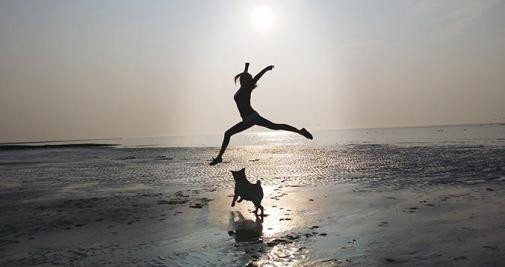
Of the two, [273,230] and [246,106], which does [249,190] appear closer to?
[273,230]

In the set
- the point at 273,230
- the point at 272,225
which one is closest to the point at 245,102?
the point at 272,225

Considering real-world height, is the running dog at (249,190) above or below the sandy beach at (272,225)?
above

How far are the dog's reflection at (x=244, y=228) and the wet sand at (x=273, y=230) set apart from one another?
2 centimetres

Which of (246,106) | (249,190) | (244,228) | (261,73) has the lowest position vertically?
(244,228)

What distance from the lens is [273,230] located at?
341 inches

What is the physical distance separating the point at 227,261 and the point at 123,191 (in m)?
11.5

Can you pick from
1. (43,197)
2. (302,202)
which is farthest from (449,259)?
(43,197)

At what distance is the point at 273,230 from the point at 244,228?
716 millimetres

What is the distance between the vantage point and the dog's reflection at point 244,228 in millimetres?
8118

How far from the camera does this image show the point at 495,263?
19.6 ft

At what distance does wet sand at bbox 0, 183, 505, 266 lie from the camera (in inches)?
265

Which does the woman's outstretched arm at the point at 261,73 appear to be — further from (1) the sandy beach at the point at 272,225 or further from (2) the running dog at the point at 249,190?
(1) the sandy beach at the point at 272,225

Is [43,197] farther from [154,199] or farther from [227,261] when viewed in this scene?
[227,261]

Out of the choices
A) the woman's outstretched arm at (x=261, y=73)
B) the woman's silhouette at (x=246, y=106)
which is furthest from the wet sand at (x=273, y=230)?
the woman's outstretched arm at (x=261, y=73)
